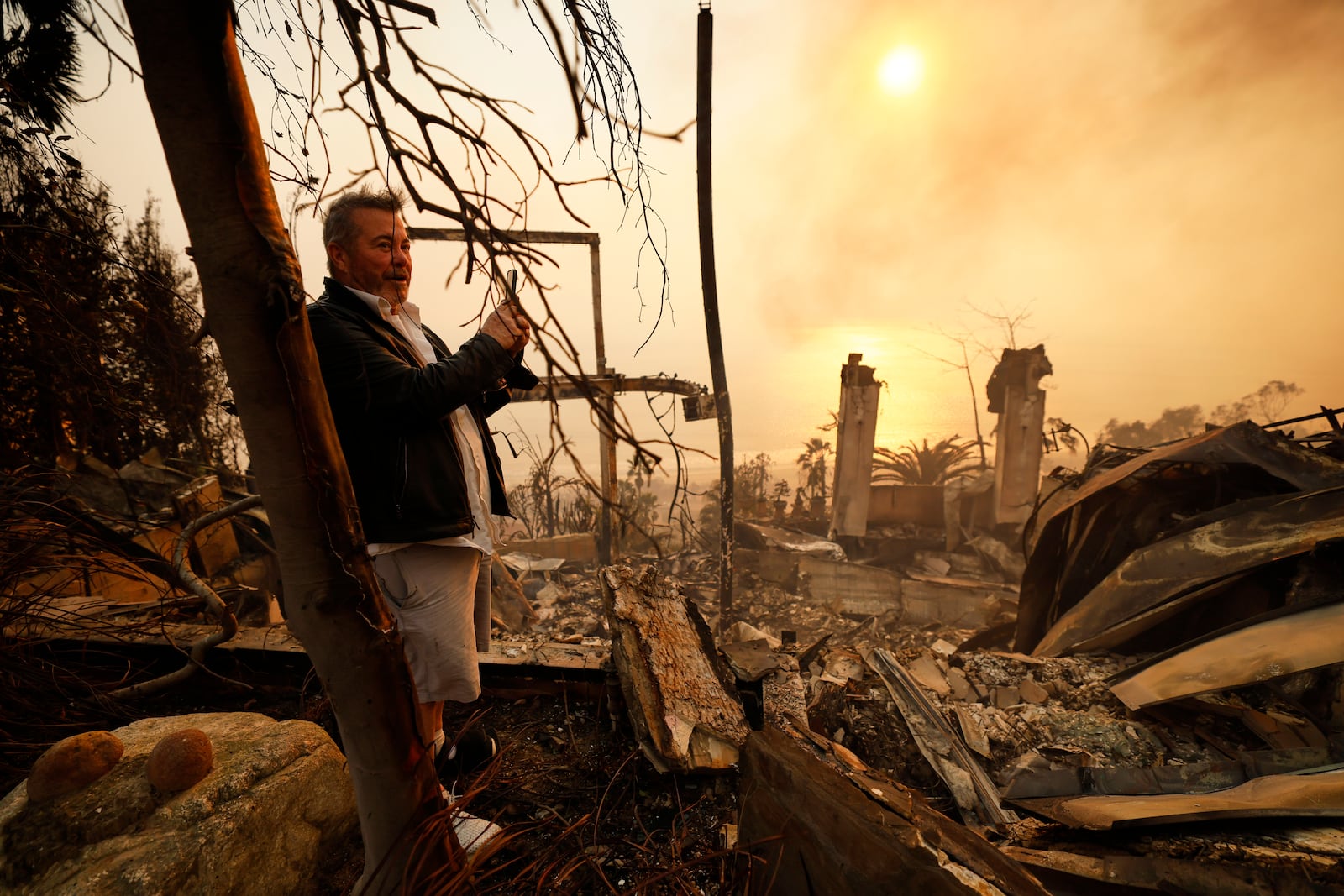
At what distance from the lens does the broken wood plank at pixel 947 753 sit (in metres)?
2.23

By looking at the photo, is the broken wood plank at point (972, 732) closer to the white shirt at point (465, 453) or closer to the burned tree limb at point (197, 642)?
the white shirt at point (465, 453)

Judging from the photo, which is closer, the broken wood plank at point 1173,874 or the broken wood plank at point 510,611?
the broken wood plank at point 1173,874

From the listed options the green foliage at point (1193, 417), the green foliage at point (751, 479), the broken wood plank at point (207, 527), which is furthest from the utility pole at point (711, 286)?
the green foliage at point (1193, 417)

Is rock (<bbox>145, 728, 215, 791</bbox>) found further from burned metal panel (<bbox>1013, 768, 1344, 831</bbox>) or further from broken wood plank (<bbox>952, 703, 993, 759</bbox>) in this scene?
broken wood plank (<bbox>952, 703, 993, 759</bbox>)

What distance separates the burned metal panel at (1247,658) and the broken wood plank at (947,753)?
3.89 feet

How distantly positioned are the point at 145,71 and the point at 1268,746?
4703 millimetres

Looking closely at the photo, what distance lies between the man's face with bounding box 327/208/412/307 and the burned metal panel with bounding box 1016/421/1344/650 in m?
5.15

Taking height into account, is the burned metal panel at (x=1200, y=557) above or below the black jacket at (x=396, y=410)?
below

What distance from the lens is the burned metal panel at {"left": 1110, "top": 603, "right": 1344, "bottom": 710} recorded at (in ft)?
8.23

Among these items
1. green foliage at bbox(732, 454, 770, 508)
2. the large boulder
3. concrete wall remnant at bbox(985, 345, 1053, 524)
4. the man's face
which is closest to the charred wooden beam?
the man's face

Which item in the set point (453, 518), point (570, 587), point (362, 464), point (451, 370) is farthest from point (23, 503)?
point (570, 587)

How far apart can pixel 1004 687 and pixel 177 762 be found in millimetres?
4302

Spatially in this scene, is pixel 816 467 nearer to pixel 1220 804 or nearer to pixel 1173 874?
pixel 1220 804

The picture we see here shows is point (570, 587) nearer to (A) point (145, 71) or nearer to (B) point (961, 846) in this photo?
(B) point (961, 846)
